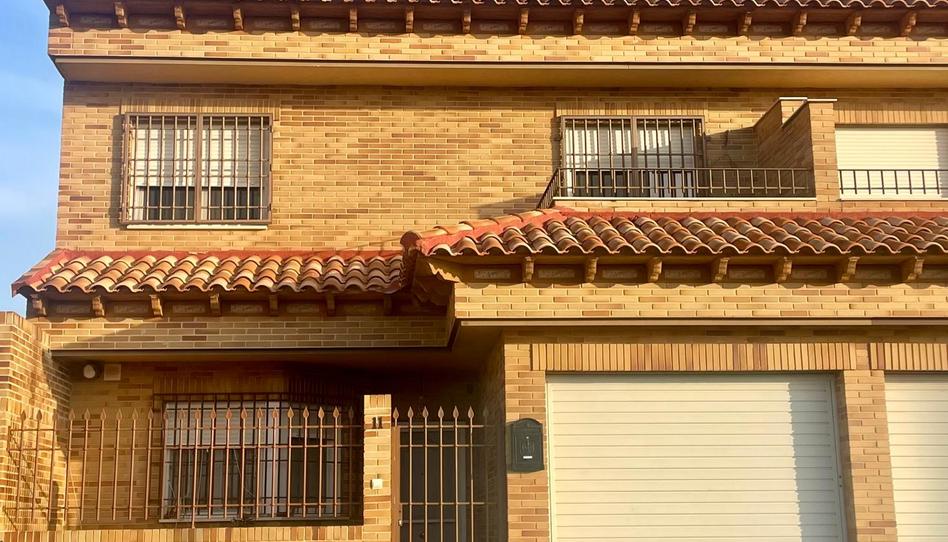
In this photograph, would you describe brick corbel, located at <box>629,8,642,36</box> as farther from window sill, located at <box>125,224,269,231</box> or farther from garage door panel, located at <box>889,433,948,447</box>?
garage door panel, located at <box>889,433,948,447</box>

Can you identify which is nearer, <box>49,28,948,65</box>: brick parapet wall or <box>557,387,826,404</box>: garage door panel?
<box>557,387,826,404</box>: garage door panel

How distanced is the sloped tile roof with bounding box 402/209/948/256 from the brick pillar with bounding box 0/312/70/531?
4027mm

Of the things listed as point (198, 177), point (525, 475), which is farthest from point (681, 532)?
point (198, 177)

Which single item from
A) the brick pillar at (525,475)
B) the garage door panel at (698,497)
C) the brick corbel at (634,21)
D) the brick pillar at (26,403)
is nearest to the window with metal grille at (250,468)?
the brick pillar at (26,403)

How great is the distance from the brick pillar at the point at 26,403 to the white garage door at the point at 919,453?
776cm

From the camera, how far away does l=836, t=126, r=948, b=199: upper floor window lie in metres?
12.4

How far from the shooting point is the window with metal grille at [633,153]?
41.9 ft

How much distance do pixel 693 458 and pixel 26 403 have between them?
656 centimetres

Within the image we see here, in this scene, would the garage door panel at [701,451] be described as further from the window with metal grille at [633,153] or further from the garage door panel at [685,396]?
the window with metal grille at [633,153]

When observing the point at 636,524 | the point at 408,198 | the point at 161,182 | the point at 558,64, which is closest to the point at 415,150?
the point at 408,198

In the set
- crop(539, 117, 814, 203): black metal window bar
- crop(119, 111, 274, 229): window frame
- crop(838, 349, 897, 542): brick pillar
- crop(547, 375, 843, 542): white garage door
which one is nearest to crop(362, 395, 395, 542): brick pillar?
crop(547, 375, 843, 542): white garage door

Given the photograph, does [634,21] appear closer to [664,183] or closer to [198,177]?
[664,183]

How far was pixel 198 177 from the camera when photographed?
12.5m

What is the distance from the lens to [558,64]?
12.5 metres
